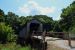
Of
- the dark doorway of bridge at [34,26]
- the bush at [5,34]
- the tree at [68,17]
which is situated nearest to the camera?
the bush at [5,34]

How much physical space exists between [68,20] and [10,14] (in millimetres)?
22033

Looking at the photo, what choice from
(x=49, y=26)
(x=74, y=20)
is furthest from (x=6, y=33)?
(x=49, y=26)

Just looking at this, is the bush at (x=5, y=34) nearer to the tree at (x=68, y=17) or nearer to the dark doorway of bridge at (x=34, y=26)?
the dark doorway of bridge at (x=34, y=26)

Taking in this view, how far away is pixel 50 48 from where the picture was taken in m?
17.7

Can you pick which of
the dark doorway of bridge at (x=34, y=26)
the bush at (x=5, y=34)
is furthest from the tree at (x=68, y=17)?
the bush at (x=5, y=34)

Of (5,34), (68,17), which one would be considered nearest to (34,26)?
(68,17)

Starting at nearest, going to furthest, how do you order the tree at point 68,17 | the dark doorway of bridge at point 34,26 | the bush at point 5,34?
the bush at point 5,34, the dark doorway of bridge at point 34,26, the tree at point 68,17

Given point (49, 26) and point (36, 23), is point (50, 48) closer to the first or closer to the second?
point (36, 23)

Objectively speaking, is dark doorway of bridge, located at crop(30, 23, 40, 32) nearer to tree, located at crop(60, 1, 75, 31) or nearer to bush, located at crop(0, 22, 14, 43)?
tree, located at crop(60, 1, 75, 31)

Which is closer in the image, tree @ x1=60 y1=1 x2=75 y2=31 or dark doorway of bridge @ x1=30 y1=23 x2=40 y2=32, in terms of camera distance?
dark doorway of bridge @ x1=30 y1=23 x2=40 y2=32

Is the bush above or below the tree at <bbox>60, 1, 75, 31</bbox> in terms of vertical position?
below

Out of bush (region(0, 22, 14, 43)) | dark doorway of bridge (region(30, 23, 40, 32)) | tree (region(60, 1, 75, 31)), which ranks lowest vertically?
bush (region(0, 22, 14, 43))

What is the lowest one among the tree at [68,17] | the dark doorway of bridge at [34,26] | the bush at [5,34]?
the bush at [5,34]

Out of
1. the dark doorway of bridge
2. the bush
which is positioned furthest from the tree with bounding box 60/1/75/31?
the bush
